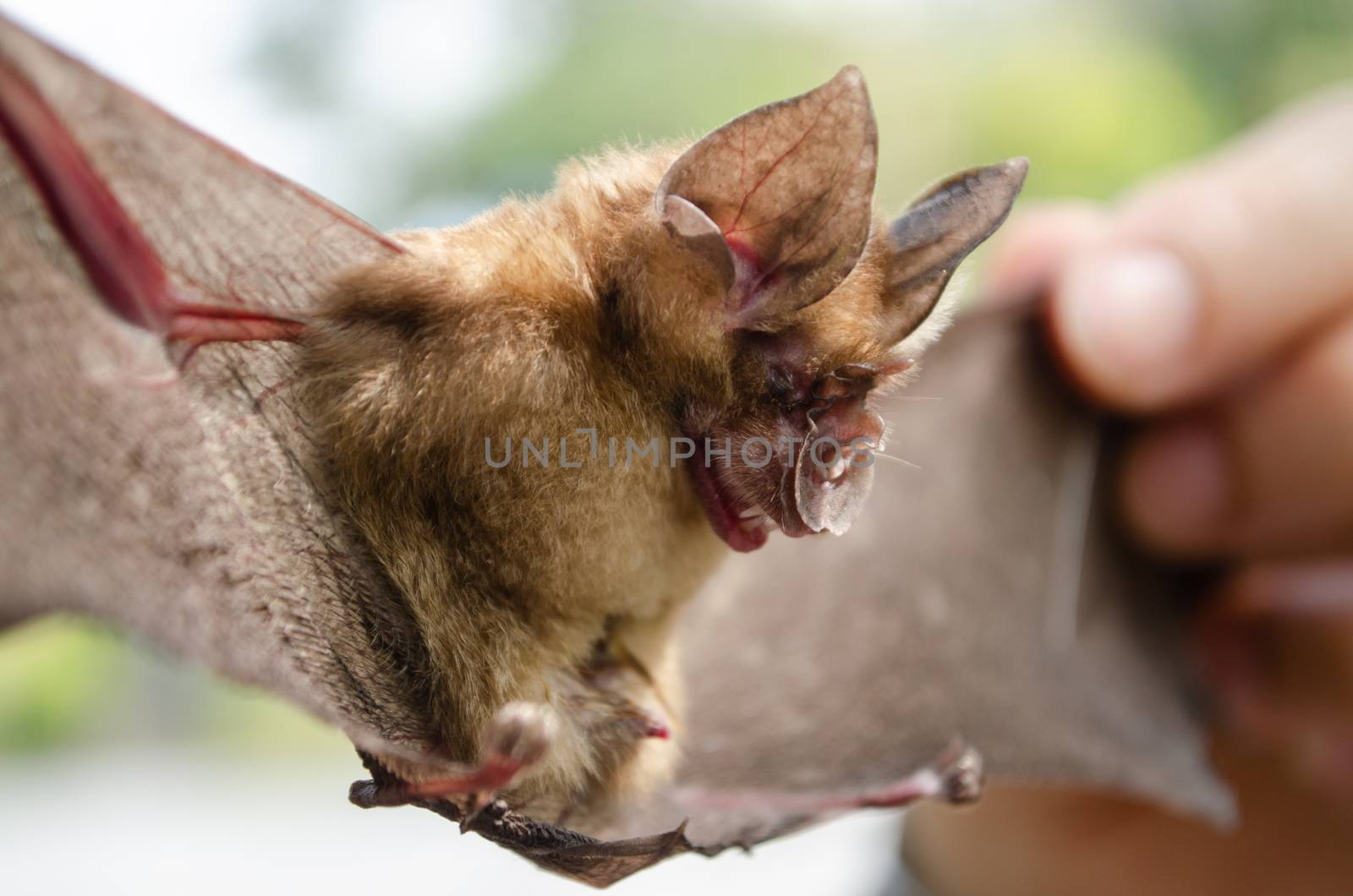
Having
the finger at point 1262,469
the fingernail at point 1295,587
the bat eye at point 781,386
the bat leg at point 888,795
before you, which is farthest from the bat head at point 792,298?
the fingernail at point 1295,587

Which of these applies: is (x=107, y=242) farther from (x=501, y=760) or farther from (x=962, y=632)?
(x=962, y=632)

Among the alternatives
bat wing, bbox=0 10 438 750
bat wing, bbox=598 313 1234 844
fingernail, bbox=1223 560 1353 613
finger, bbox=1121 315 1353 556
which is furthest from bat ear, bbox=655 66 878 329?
fingernail, bbox=1223 560 1353 613

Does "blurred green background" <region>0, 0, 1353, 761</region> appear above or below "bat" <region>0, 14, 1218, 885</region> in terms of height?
above

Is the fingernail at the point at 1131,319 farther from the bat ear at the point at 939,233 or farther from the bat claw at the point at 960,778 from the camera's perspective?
the bat ear at the point at 939,233

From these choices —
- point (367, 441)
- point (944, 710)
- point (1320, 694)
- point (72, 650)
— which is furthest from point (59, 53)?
point (72, 650)

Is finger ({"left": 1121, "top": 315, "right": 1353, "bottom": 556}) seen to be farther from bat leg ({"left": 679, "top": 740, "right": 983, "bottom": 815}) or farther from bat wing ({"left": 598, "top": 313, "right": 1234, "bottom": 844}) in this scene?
bat leg ({"left": 679, "top": 740, "right": 983, "bottom": 815})

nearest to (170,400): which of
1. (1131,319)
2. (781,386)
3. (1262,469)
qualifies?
(781,386)
